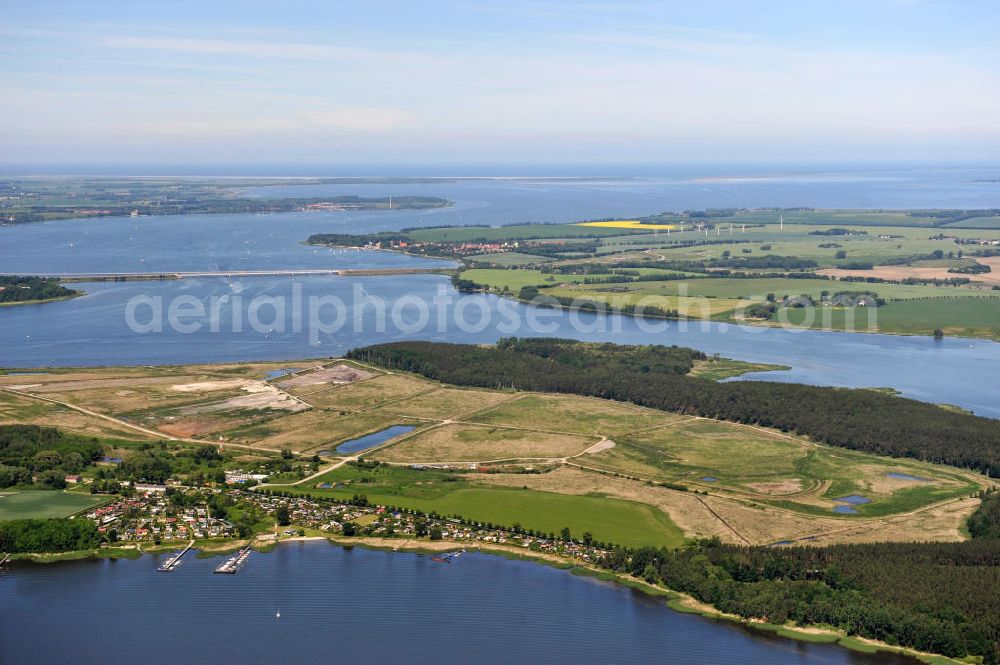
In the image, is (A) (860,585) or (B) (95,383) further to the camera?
(B) (95,383)

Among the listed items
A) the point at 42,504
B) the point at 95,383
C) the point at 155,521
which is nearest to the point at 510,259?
the point at 95,383

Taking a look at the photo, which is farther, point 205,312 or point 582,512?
point 205,312

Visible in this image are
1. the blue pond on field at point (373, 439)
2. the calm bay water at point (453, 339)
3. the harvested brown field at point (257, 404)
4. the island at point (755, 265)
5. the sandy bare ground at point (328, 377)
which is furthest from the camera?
the island at point (755, 265)

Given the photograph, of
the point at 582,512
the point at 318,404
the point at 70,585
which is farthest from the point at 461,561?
the point at 318,404

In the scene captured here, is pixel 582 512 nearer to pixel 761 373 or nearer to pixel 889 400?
pixel 889 400

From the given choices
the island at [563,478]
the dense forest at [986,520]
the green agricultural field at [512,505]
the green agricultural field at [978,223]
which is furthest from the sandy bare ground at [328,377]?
the green agricultural field at [978,223]

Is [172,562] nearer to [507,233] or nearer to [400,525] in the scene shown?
[400,525]

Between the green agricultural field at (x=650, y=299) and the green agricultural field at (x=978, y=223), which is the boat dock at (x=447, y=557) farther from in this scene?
the green agricultural field at (x=978, y=223)
